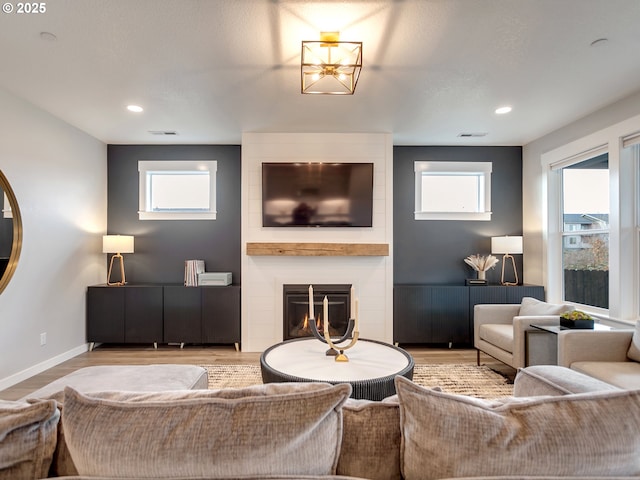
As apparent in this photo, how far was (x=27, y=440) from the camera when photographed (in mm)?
756

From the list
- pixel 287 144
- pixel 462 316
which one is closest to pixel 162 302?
pixel 287 144

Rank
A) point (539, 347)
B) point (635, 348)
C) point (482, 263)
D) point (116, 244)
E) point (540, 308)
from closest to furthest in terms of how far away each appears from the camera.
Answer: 1. point (635, 348)
2. point (539, 347)
3. point (540, 308)
4. point (116, 244)
5. point (482, 263)

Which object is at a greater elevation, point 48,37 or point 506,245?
point 48,37

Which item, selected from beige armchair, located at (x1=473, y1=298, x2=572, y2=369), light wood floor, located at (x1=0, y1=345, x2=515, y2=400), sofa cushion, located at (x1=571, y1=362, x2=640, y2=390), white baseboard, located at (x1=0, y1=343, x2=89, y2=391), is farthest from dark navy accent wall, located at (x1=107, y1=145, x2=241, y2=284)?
sofa cushion, located at (x1=571, y1=362, x2=640, y2=390)

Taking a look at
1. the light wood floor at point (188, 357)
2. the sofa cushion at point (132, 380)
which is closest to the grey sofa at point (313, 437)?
the sofa cushion at point (132, 380)

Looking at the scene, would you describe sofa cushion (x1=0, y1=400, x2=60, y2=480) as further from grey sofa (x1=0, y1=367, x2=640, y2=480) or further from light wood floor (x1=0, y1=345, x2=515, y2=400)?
light wood floor (x1=0, y1=345, x2=515, y2=400)

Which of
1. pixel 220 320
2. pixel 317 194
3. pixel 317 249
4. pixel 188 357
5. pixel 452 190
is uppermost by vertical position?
pixel 452 190

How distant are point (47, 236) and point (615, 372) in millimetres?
4836

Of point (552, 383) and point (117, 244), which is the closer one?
point (552, 383)

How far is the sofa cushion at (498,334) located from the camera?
3.11m

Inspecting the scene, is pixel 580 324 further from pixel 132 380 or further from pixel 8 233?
pixel 8 233

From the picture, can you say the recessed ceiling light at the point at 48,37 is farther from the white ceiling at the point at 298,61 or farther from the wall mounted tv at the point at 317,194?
the wall mounted tv at the point at 317,194

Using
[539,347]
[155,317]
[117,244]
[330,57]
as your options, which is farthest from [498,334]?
[117,244]

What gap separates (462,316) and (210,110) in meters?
3.59
